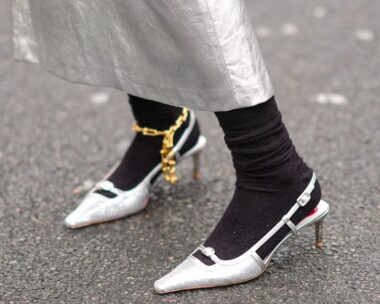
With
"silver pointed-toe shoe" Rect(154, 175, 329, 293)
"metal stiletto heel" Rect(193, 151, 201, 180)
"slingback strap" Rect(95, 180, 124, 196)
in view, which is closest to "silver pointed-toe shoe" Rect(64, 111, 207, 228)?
"slingback strap" Rect(95, 180, 124, 196)

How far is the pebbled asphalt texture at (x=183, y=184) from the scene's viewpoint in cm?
158

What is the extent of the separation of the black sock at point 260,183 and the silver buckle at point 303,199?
0.04 ft

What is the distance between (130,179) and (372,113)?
98 centimetres

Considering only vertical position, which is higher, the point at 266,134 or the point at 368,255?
the point at 266,134

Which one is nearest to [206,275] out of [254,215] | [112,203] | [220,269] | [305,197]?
[220,269]

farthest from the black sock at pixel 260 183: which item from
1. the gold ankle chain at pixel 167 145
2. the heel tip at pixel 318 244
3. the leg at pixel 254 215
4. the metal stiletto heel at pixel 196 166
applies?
the metal stiletto heel at pixel 196 166

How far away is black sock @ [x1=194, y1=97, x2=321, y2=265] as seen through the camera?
147cm

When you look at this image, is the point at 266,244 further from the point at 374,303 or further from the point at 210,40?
the point at 210,40

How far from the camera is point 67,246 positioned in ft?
5.78

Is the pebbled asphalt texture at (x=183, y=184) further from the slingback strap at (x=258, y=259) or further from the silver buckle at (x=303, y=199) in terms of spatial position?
the silver buckle at (x=303, y=199)

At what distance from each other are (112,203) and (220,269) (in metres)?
0.42

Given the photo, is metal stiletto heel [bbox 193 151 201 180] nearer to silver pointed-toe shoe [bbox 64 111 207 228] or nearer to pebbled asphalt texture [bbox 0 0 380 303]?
pebbled asphalt texture [bbox 0 0 380 303]

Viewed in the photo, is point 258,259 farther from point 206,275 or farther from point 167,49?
point 167,49

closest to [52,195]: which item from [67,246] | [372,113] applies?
[67,246]
